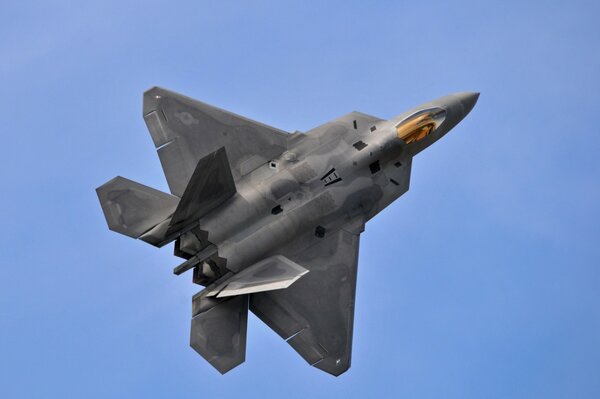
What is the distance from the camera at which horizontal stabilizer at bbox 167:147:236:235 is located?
121 feet

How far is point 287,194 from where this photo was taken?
3894 centimetres

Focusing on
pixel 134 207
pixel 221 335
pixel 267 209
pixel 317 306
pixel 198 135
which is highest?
pixel 198 135

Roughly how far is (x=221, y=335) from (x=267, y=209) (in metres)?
4.12

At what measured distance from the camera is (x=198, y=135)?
40000mm

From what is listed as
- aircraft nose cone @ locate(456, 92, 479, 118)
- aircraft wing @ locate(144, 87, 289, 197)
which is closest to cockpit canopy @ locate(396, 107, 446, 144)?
aircraft nose cone @ locate(456, 92, 479, 118)

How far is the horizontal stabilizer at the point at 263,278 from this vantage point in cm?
3638

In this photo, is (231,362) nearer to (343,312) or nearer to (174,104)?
(343,312)

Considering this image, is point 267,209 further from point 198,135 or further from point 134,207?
point 134,207

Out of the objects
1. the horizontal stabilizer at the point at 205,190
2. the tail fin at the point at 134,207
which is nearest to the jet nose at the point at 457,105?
the horizontal stabilizer at the point at 205,190

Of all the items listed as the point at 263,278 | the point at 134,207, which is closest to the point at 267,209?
the point at 263,278

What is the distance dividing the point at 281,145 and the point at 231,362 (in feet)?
23.9

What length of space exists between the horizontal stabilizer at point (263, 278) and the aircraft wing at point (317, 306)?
0.99 m

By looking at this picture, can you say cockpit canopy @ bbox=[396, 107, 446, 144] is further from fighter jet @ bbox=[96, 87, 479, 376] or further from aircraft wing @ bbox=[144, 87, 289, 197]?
aircraft wing @ bbox=[144, 87, 289, 197]

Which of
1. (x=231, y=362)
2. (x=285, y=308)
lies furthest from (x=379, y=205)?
(x=231, y=362)
